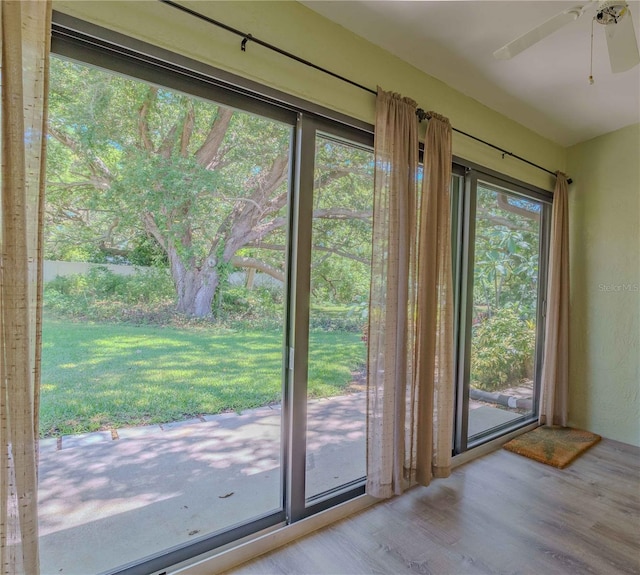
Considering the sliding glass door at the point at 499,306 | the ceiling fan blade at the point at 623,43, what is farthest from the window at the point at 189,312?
the ceiling fan blade at the point at 623,43

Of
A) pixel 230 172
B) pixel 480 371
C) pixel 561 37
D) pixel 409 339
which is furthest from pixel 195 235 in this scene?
pixel 480 371

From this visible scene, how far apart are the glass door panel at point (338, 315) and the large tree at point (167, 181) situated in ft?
0.22

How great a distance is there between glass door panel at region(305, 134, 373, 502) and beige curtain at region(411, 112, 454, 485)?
0.35 m

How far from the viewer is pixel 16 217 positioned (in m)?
1.09

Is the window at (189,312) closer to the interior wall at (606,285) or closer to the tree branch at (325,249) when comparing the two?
the tree branch at (325,249)

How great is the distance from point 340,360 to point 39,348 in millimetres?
1452

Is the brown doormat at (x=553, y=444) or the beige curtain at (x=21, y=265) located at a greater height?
the beige curtain at (x=21, y=265)

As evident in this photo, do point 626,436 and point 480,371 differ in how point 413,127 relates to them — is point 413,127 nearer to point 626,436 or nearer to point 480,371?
point 480,371

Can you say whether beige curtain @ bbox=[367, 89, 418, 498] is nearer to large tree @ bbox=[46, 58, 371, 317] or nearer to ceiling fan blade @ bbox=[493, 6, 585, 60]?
large tree @ bbox=[46, 58, 371, 317]

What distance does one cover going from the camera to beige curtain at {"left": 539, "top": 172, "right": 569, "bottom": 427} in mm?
3326

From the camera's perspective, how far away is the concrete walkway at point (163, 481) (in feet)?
4.81

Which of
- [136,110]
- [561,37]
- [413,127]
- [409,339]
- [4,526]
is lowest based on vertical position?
[4,526]

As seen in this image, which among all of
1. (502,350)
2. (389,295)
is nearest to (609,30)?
(389,295)

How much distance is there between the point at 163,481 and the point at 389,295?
4.83ft
